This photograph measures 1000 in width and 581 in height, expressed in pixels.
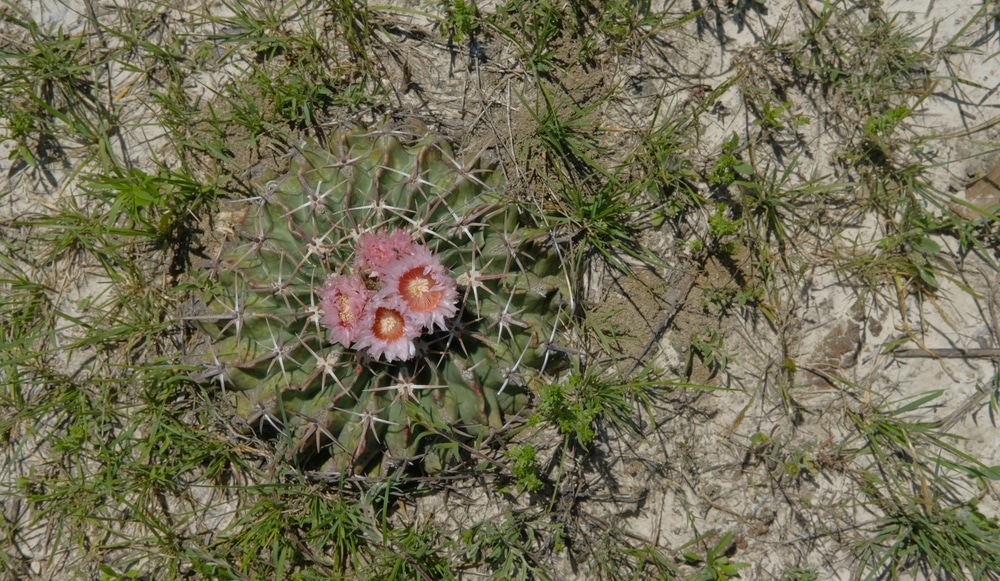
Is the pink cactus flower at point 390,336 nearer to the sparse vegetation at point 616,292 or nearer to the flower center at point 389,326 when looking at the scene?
the flower center at point 389,326

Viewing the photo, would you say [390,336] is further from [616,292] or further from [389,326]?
[616,292]

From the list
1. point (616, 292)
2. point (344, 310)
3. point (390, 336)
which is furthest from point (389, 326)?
point (616, 292)

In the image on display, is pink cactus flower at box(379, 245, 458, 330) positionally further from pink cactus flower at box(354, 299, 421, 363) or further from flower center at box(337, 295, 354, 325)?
flower center at box(337, 295, 354, 325)

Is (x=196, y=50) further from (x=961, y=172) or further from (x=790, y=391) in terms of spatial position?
(x=961, y=172)

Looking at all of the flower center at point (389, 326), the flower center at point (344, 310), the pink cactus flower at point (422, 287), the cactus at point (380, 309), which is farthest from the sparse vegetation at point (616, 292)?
the flower center at point (344, 310)

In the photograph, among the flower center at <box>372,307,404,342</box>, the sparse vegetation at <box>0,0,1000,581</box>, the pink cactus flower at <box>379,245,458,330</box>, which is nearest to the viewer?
the pink cactus flower at <box>379,245,458,330</box>

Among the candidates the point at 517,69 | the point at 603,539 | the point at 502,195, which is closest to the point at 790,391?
the point at 603,539

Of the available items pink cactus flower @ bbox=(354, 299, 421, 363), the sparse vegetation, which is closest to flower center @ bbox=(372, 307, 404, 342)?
pink cactus flower @ bbox=(354, 299, 421, 363)
